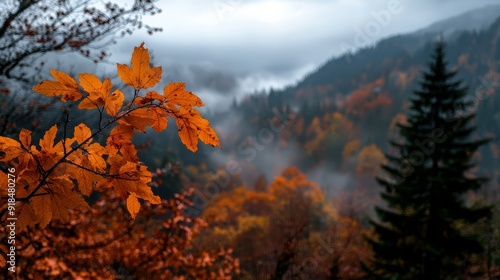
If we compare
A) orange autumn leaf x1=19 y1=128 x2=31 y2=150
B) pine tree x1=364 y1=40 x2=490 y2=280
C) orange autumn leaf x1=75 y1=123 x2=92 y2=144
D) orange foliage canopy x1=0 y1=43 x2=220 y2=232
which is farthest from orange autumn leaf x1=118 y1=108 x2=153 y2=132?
pine tree x1=364 y1=40 x2=490 y2=280

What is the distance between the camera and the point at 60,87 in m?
0.89

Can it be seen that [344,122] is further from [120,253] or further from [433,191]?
[120,253]

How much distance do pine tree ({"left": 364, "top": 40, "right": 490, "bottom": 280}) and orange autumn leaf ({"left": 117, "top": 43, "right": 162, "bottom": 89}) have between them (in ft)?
34.3

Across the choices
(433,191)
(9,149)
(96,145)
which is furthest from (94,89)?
(433,191)

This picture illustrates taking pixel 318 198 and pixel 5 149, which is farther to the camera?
pixel 318 198

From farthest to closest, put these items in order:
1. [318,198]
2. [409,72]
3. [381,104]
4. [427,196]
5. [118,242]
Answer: [409,72]
[381,104]
[318,198]
[427,196]
[118,242]

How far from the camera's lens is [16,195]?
→ 0.91 metres

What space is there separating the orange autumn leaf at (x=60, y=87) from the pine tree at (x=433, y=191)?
10.6 meters

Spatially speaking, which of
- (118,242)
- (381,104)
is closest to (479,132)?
(381,104)

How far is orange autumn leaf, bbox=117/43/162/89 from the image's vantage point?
884mm

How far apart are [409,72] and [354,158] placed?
185 feet

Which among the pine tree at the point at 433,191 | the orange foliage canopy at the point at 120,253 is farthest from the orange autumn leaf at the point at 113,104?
the pine tree at the point at 433,191

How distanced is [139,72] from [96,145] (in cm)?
29

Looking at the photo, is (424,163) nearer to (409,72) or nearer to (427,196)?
(427,196)
